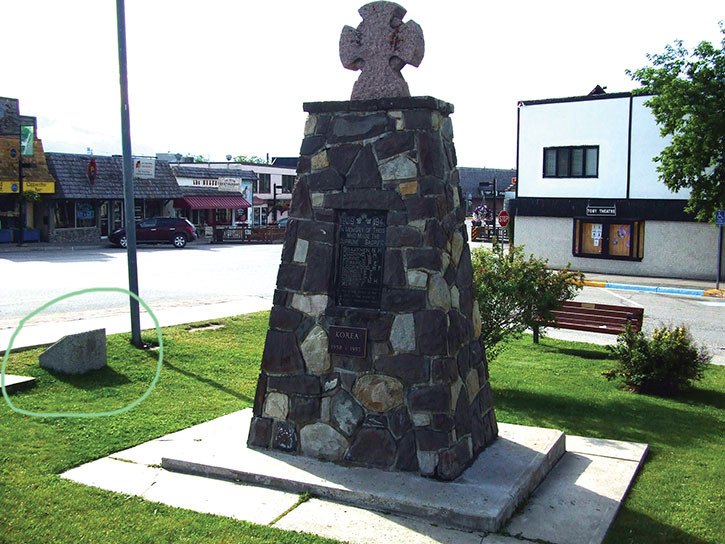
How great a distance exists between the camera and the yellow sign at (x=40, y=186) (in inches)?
1569

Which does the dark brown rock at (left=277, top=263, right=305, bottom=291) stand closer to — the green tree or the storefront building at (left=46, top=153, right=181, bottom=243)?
the green tree

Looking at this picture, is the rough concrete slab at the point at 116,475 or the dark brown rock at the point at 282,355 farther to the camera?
the dark brown rock at the point at 282,355

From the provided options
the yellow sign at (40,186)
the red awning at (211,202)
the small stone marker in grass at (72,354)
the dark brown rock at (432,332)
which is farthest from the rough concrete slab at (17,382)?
the red awning at (211,202)

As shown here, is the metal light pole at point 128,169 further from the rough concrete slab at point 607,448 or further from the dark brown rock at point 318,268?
the rough concrete slab at point 607,448

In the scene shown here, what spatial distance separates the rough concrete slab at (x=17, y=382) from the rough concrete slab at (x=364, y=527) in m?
4.79

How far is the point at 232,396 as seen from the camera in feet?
33.2

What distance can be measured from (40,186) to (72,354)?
109 ft

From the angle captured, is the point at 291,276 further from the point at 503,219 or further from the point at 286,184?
the point at 286,184

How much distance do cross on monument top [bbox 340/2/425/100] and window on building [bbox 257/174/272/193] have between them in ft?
205

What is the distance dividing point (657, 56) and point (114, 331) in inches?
820

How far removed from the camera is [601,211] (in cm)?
3195

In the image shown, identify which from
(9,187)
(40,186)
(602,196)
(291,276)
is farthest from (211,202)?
(291,276)

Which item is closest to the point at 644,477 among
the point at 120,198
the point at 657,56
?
the point at 657,56

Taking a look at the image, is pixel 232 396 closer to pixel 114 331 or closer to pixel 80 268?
pixel 114 331
